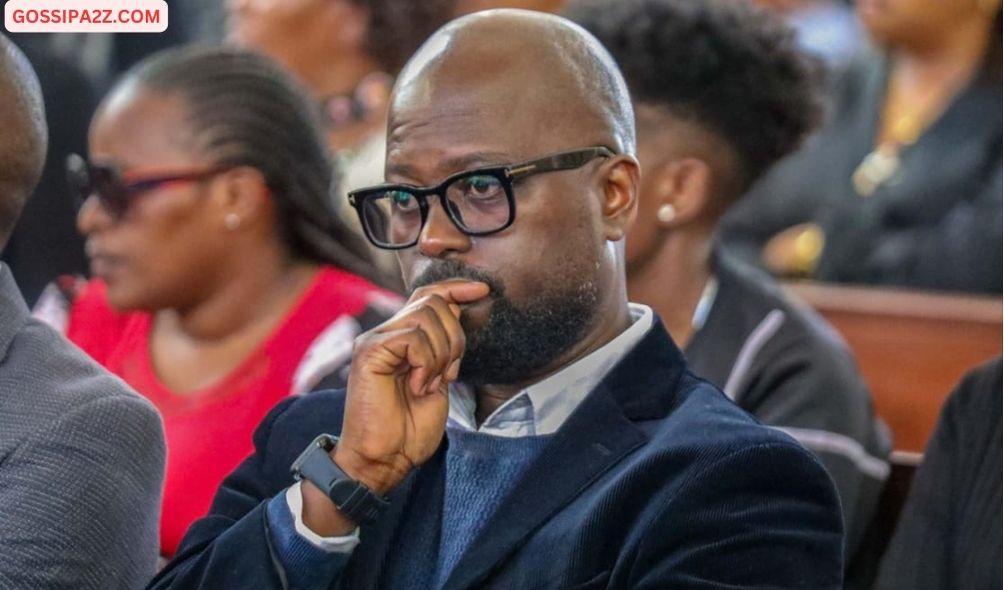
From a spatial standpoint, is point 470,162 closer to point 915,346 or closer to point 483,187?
point 483,187

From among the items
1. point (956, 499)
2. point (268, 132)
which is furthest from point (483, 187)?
point (268, 132)

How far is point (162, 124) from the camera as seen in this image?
2477 millimetres

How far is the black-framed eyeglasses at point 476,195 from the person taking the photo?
1586mm

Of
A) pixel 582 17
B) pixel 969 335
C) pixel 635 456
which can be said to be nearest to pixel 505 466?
pixel 635 456

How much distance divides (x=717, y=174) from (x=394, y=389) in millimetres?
1199

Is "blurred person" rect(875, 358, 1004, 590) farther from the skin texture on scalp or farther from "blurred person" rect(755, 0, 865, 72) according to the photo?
"blurred person" rect(755, 0, 865, 72)

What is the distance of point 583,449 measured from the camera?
5.16ft

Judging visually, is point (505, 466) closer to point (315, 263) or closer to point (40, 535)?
point (40, 535)

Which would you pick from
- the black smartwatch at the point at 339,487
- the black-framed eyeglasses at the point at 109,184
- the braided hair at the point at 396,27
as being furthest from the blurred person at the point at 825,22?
the black smartwatch at the point at 339,487

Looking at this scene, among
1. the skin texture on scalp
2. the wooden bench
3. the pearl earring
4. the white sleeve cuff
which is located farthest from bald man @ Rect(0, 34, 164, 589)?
the wooden bench

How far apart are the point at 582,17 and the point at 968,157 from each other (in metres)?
1.08

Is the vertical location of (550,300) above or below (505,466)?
above

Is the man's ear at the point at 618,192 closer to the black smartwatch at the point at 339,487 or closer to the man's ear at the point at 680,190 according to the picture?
the black smartwatch at the point at 339,487

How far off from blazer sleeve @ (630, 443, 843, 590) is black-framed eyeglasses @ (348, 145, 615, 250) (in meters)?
0.31
